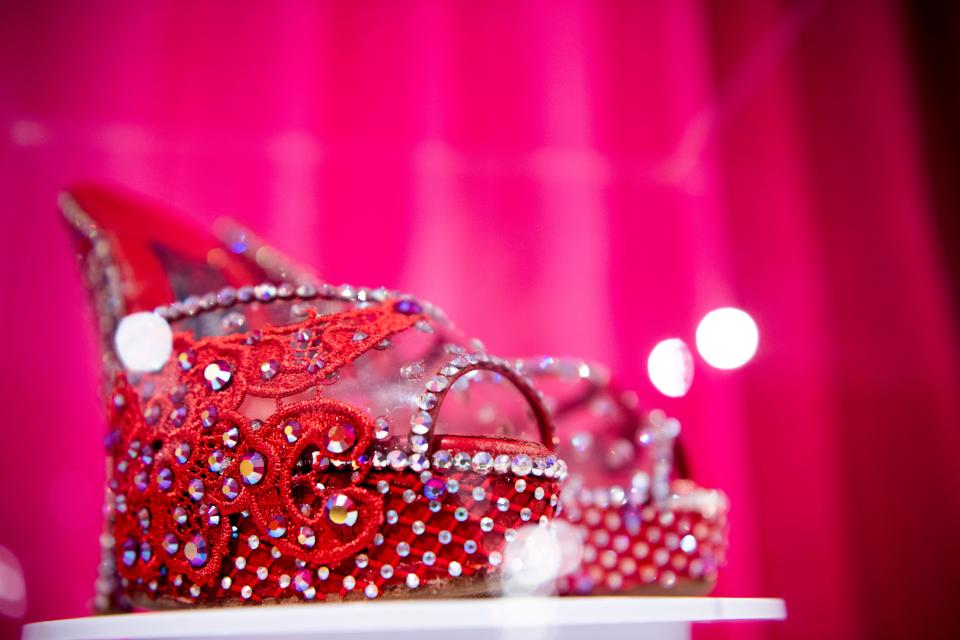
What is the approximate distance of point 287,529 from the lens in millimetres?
423

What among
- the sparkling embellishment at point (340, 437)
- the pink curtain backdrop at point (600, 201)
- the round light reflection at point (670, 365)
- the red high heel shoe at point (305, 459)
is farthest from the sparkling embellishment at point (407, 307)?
the round light reflection at point (670, 365)

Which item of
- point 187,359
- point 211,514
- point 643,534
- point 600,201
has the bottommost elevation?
point 643,534

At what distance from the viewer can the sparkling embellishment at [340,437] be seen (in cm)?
42

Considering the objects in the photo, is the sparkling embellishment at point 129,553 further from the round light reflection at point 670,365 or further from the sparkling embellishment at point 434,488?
the round light reflection at point 670,365

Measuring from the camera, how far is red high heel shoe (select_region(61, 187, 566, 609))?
425mm

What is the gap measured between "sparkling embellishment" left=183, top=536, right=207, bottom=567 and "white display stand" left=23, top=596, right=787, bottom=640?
0.29ft

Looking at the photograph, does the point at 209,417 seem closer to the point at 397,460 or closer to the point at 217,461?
the point at 217,461

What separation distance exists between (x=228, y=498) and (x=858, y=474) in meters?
0.96

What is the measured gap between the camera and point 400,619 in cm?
30

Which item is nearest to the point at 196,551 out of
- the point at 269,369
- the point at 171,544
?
the point at 171,544

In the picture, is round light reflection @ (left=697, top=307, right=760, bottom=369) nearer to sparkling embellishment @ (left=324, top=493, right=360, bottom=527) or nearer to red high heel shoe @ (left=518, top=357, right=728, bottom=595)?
red high heel shoe @ (left=518, top=357, right=728, bottom=595)

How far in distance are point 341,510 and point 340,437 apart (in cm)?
4

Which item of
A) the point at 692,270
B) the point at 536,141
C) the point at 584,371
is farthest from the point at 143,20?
the point at 692,270

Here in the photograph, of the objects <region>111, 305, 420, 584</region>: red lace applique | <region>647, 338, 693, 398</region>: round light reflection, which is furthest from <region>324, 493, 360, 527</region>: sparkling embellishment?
<region>647, 338, 693, 398</region>: round light reflection
